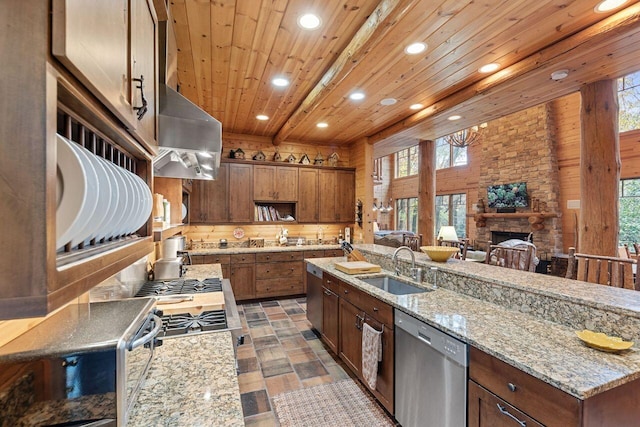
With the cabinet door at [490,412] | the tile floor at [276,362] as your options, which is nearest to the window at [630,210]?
the tile floor at [276,362]

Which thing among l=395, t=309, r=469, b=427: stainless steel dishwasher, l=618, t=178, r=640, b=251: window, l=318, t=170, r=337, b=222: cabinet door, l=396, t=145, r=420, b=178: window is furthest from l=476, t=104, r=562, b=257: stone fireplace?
l=395, t=309, r=469, b=427: stainless steel dishwasher

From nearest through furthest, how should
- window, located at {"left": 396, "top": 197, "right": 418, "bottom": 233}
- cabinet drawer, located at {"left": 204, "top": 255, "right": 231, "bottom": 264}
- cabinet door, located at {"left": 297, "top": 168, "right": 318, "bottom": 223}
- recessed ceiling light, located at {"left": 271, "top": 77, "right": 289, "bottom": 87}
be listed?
recessed ceiling light, located at {"left": 271, "top": 77, "right": 289, "bottom": 87} → cabinet drawer, located at {"left": 204, "top": 255, "right": 231, "bottom": 264} → cabinet door, located at {"left": 297, "top": 168, "right": 318, "bottom": 223} → window, located at {"left": 396, "top": 197, "right": 418, "bottom": 233}

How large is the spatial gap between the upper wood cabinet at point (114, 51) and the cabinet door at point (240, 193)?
406 centimetres

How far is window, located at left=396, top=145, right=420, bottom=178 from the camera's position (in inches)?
497

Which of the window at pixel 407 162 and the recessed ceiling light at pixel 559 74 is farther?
the window at pixel 407 162

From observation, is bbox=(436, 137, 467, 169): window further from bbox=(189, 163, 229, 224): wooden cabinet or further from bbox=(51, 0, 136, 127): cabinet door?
bbox=(51, 0, 136, 127): cabinet door

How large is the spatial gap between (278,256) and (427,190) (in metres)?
2.90

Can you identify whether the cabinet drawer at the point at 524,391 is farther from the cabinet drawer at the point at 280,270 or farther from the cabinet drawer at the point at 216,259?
the cabinet drawer at the point at 216,259

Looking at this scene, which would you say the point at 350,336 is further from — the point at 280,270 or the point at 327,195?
the point at 327,195

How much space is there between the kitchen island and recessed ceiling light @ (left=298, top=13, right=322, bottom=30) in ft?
7.31

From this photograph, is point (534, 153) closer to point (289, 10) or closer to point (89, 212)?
point (289, 10)

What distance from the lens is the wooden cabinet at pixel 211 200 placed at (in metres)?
4.93

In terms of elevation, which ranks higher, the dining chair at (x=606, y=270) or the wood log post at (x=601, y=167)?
the wood log post at (x=601, y=167)

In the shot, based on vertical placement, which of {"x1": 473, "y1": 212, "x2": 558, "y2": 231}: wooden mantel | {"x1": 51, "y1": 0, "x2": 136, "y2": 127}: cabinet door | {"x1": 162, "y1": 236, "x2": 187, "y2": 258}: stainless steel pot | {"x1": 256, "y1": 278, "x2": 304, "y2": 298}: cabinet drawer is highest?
{"x1": 51, "y1": 0, "x2": 136, "y2": 127}: cabinet door
